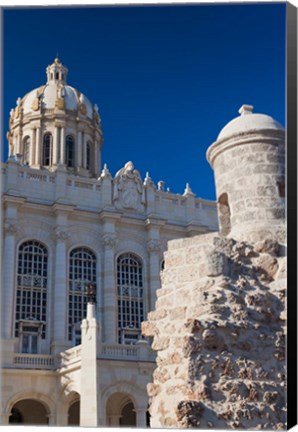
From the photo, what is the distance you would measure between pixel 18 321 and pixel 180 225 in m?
7.89

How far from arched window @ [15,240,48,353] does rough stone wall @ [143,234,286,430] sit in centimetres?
1739

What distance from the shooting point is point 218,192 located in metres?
9.18

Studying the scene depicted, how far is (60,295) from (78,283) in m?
1.09

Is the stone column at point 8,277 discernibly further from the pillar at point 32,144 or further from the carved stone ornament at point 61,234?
the pillar at point 32,144

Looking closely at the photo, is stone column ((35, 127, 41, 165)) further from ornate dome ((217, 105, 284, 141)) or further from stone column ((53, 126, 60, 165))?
ornate dome ((217, 105, 284, 141))

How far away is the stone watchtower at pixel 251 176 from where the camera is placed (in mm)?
8594

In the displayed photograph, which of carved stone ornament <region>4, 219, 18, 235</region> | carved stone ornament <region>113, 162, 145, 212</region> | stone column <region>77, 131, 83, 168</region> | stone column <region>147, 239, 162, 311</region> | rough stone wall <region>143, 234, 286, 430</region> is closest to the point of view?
rough stone wall <region>143, 234, 286, 430</region>

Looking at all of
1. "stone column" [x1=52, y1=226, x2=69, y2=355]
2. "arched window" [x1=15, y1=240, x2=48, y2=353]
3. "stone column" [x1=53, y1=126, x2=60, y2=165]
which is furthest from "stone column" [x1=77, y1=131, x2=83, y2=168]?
"arched window" [x1=15, y1=240, x2=48, y2=353]

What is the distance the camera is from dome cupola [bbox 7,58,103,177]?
104 feet

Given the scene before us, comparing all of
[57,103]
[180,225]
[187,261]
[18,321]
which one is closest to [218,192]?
[187,261]

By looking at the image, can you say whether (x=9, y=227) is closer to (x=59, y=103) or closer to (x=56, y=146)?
(x=56, y=146)

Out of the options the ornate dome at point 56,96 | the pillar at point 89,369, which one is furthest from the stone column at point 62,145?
the pillar at point 89,369

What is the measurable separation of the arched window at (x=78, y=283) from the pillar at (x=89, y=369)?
12.0ft

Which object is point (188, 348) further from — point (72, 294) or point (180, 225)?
point (180, 225)
